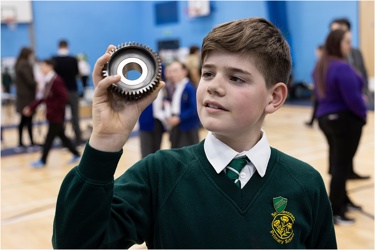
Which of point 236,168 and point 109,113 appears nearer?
point 109,113

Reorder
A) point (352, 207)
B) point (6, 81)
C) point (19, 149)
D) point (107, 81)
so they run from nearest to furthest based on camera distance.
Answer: point (107, 81) → point (352, 207) → point (19, 149) → point (6, 81)

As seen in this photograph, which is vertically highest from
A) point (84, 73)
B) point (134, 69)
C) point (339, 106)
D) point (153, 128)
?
point (134, 69)

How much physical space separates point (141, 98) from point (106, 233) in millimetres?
329

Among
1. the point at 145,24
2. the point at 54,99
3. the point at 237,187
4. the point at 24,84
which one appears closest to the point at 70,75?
the point at 24,84

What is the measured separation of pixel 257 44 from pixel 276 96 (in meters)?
0.19

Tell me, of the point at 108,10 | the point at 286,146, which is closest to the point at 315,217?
the point at 286,146

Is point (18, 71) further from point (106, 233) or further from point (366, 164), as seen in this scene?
point (106, 233)

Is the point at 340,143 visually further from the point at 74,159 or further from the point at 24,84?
the point at 24,84

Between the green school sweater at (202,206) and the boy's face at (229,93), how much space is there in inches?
5.4

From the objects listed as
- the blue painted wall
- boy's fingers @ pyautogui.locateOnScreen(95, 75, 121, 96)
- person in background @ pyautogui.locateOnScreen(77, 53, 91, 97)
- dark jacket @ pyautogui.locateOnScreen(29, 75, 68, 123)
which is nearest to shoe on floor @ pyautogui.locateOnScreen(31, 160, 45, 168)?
dark jacket @ pyautogui.locateOnScreen(29, 75, 68, 123)

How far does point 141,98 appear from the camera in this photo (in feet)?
3.67

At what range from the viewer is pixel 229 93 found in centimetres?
121

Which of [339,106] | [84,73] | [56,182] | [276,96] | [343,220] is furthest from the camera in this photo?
[84,73]

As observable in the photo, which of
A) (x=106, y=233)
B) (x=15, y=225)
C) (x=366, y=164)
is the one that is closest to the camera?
(x=106, y=233)
